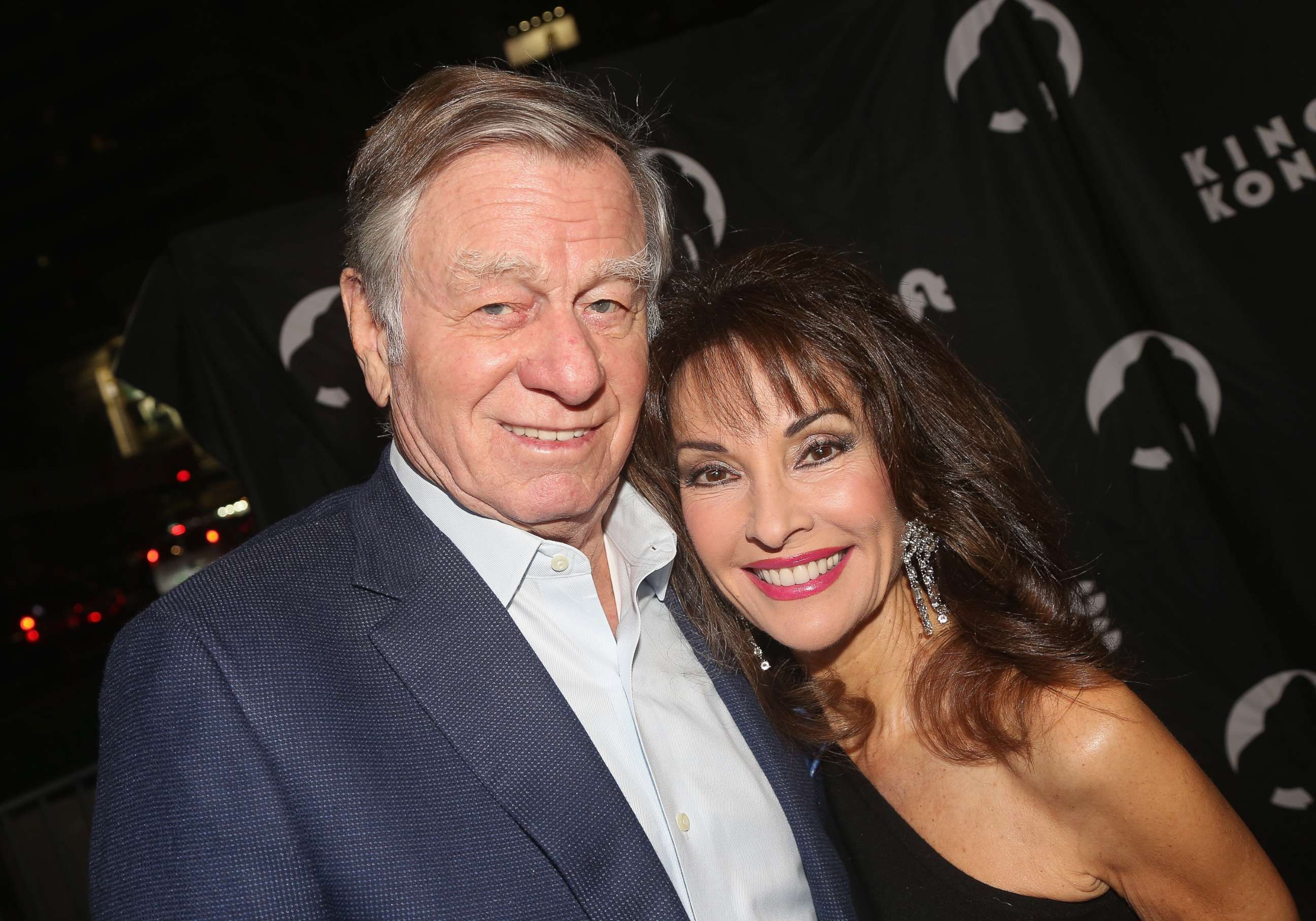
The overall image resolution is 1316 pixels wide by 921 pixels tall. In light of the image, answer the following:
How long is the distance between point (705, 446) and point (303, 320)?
1.75 m

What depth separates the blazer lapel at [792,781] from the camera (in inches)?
61.1

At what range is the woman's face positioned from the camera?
1.74 metres

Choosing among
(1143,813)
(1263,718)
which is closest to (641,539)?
(1143,813)

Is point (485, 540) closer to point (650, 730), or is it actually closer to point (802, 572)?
point (650, 730)

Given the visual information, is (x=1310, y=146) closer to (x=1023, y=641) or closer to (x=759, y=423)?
(x=1023, y=641)

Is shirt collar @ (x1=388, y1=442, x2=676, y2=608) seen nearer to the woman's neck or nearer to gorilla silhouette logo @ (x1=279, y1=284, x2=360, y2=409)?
the woman's neck

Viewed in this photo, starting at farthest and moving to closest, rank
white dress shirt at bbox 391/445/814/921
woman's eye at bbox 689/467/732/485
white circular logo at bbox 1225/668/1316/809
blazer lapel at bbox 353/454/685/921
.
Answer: white circular logo at bbox 1225/668/1316/809 < woman's eye at bbox 689/467/732/485 < white dress shirt at bbox 391/445/814/921 < blazer lapel at bbox 353/454/685/921

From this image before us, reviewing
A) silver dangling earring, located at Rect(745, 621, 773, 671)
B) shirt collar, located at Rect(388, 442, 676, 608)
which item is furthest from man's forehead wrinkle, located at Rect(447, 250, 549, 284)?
silver dangling earring, located at Rect(745, 621, 773, 671)

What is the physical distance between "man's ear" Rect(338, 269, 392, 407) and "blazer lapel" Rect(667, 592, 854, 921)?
2.46ft

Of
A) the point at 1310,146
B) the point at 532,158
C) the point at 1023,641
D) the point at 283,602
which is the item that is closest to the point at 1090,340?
the point at 1310,146

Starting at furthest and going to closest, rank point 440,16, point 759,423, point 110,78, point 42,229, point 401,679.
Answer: point 42,229, point 110,78, point 440,16, point 759,423, point 401,679

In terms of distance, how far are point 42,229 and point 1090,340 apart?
911 centimetres

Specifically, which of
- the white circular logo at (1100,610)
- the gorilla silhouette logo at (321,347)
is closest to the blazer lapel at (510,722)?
the gorilla silhouette logo at (321,347)

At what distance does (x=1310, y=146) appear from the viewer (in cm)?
253
